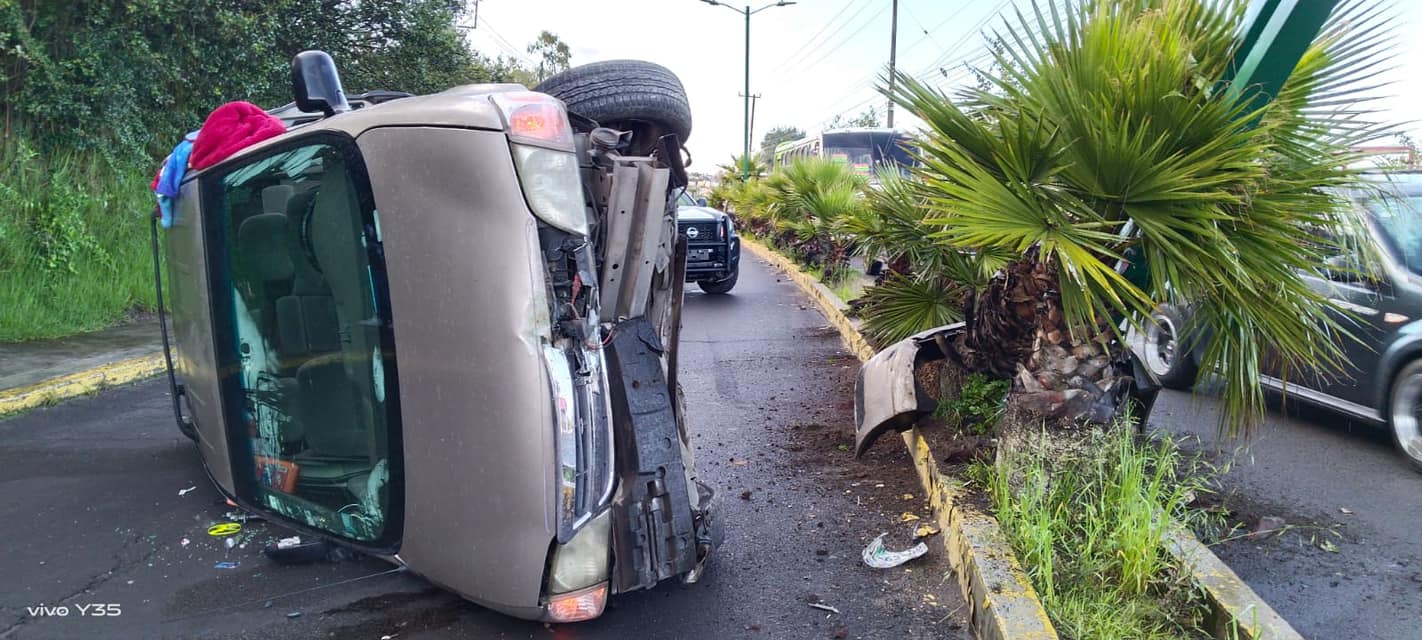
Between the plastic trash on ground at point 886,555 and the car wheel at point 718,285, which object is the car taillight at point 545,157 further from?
the car wheel at point 718,285

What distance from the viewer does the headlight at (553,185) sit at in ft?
8.68

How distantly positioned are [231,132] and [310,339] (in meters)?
1.00

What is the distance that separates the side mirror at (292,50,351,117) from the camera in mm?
3203

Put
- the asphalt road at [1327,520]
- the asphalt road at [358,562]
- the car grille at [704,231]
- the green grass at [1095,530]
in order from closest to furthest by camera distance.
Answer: the green grass at [1095,530], the asphalt road at [358,562], the asphalt road at [1327,520], the car grille at [704,231]

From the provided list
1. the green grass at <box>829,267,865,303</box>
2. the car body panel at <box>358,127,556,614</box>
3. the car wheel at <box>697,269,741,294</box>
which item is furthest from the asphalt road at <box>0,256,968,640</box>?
the car wheel at <box>697,269,741,294</box>

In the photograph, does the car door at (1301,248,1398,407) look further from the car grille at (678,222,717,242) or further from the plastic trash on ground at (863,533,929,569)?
the car grille at (678,222,717,242)

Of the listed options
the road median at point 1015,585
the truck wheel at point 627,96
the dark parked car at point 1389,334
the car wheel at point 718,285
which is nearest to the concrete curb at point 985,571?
the road median at point 1015,585

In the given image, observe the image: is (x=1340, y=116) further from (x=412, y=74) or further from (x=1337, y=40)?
(x=412, y=74)

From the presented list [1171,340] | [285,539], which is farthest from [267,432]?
[1171,340]

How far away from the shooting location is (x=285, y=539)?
3.94m

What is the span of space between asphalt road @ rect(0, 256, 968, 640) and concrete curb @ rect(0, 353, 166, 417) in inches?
4.8

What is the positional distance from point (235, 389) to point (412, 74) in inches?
425

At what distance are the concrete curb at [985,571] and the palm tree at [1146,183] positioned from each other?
59 centimetres

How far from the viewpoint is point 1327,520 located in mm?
4418
